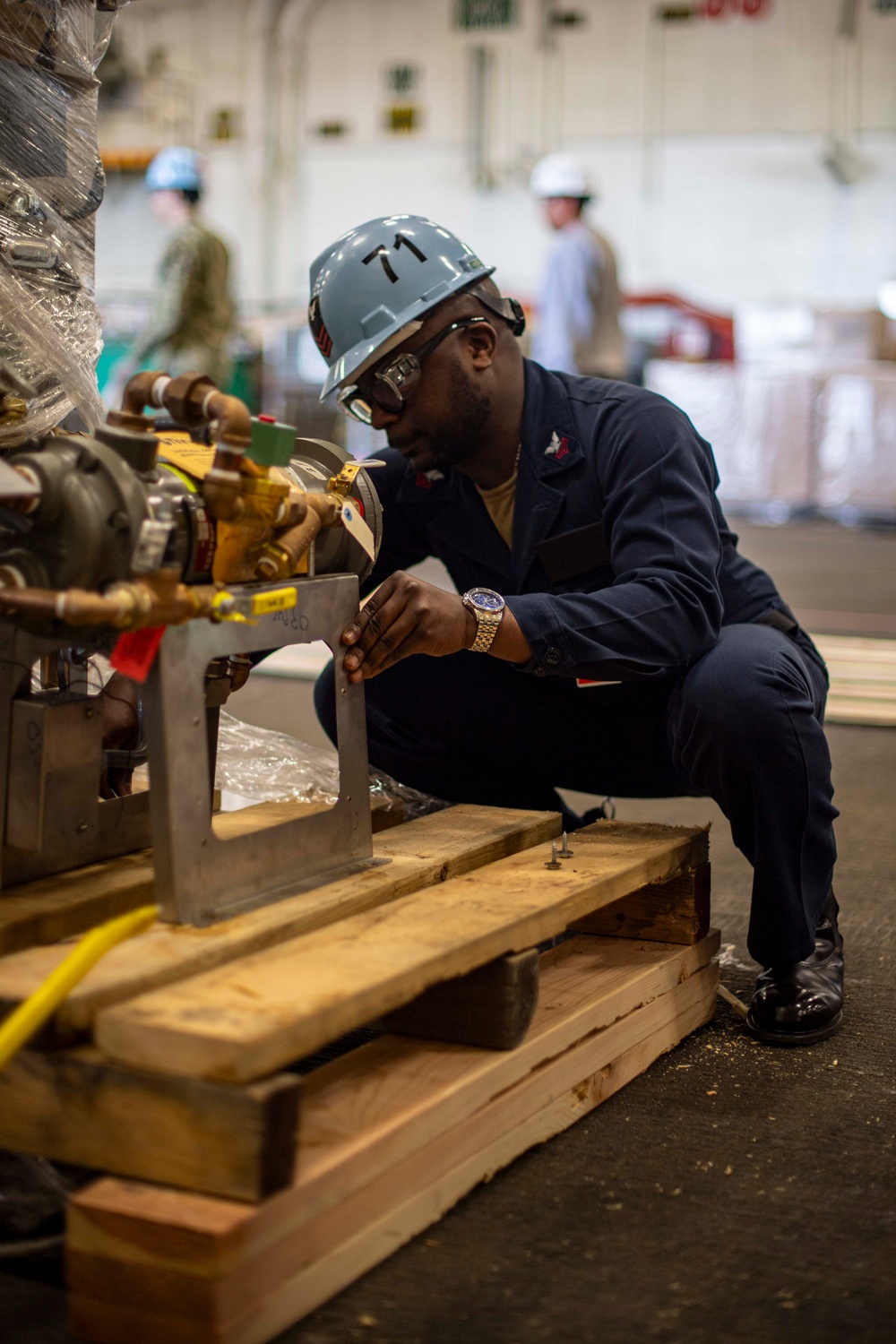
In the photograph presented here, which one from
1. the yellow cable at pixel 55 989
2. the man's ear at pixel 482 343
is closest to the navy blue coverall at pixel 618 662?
the man's ear at pixel 482 343

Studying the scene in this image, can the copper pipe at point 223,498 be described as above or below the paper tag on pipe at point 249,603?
above

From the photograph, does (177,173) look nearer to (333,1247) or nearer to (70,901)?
(70,901)

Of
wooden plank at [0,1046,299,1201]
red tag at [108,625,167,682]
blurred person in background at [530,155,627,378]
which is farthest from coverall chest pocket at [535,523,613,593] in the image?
blurred person in background at [530,155,627,378]

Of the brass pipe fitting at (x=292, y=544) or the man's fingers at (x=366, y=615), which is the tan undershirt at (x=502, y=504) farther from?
the brass pipe fitting at (x=292, y=544)

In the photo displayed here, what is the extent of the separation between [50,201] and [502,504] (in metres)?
0.93

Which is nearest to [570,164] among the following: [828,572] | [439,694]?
[828,572]

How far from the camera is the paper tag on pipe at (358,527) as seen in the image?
1.87 metres

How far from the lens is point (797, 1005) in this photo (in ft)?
7.13

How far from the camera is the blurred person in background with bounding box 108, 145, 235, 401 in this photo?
21.7 feet

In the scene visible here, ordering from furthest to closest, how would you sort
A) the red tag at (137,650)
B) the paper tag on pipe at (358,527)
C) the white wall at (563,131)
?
the white wall at (563,131) → the paper tag on pipe at (358,527) → the red tag at (137,650)

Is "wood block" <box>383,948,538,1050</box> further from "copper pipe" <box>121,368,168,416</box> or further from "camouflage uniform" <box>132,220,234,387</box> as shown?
"camouflage uniform" <box>132,220,234,387</box>

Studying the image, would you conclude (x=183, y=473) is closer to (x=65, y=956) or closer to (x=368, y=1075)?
(x=65, y=956)

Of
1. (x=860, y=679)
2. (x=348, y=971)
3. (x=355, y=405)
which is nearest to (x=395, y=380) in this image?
(x=355, y=405)

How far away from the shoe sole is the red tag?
1.19m
